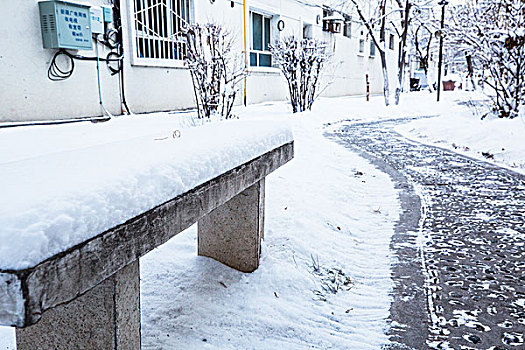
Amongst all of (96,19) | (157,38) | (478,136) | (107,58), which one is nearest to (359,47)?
(157,38)

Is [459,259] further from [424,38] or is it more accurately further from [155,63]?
[424,38]

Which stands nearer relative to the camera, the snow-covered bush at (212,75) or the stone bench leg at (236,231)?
the stone bench leg at (236,231)

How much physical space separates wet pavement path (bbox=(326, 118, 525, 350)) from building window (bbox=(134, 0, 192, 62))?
622 cm

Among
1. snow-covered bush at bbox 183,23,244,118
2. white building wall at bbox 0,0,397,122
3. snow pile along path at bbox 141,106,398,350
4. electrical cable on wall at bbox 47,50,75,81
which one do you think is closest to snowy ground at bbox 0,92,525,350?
snow pile along path at bbox 141,106,398,350

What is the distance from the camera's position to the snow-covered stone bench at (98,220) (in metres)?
1.04

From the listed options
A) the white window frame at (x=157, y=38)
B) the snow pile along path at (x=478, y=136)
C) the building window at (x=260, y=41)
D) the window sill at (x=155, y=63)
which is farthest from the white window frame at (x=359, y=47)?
the window sill at (x=155, y=63)

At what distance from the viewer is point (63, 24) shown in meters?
7.59

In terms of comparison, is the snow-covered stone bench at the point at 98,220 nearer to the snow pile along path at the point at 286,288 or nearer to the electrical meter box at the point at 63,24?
the snow pile along path at the point at 286,288

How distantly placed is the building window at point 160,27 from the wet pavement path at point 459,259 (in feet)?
20.4

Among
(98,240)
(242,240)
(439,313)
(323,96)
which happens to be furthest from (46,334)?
(323,96)

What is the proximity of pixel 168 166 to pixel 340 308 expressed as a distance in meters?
1.48

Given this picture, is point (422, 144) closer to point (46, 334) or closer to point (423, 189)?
point (423, 189)

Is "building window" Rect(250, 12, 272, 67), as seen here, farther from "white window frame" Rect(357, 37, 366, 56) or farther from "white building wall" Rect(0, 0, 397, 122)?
"white window frame" Rect(357, 37, 366, 56)

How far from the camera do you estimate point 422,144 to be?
868cm
